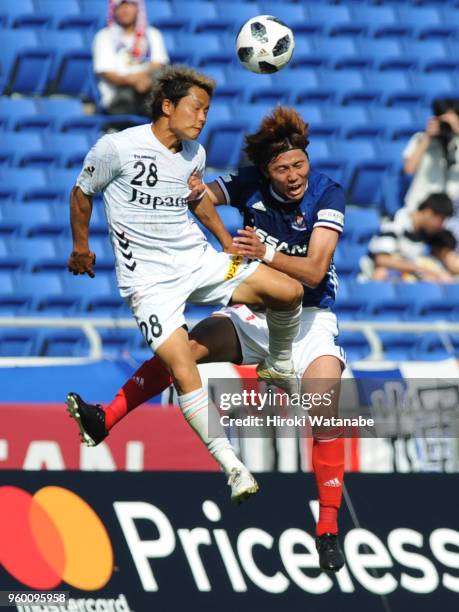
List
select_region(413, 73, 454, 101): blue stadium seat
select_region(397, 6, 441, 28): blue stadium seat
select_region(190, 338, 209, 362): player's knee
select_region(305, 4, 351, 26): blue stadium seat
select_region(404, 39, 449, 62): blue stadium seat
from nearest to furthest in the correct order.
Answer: select_region(190, 338, 209, 362): player's knee → select_region(305, 4, 351, 26): blue stadium seat → select_region(413, 73, 454, 101): blue stadium seat → select_region(404, 39, 449, 62): blue stadium seat → select_region(397, 6, 441, 28): blue stadium seat

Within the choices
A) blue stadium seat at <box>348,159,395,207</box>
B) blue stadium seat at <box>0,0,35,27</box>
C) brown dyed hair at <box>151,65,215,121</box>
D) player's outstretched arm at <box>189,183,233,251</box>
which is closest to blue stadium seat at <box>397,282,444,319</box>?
blue stadium seat at <box>348,159,395,207</box>

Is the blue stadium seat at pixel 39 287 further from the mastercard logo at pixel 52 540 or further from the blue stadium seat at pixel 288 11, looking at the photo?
the blue stadium seat at pixel 288 11

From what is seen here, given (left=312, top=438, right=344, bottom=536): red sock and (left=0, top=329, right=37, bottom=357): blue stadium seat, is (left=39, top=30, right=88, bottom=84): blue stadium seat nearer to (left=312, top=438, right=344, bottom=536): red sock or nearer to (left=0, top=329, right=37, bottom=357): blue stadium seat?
(left=0, top=329, right=37, bottom=357): blue stadium seat

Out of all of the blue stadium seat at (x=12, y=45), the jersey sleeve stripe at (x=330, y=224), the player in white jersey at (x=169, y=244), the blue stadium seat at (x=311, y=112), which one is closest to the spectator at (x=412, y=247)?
the blue stadium seat at (x=311, y=112)

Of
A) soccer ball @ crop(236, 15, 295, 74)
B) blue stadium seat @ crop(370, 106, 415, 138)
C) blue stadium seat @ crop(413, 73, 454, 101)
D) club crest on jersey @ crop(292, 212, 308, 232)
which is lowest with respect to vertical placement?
club crest on jersey @ crop(292, 212, 308, 232)

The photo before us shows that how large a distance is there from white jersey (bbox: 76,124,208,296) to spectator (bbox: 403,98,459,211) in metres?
6.33

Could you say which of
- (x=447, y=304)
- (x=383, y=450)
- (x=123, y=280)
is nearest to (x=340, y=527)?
(x=383, y=450)

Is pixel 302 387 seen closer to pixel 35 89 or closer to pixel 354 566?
pixel 354 566

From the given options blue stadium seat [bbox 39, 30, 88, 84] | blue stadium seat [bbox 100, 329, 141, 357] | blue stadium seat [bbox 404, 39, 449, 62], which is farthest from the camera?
blue stadium seat [bbox 404, 39, 449, 62]

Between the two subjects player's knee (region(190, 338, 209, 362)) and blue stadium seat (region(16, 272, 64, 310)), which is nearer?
player's knee (region(190, 338, 209, 362))

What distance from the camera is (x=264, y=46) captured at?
755 cm

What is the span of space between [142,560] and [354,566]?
1.26 metres

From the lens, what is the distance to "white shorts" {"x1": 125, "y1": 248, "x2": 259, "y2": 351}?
23.8ft

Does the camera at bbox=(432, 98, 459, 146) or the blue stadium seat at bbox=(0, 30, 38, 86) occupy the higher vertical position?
the blue stadium seat at bbox=(0, 30, 38, 86)
